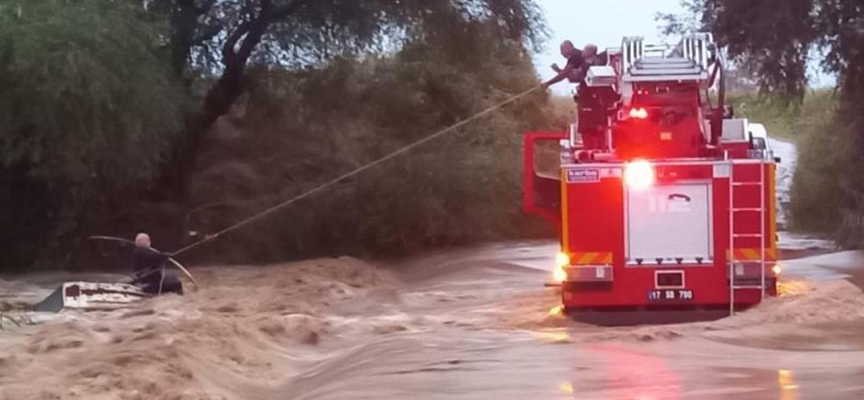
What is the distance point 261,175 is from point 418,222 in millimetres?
3697

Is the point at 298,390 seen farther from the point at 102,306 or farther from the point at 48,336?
the point at 102,306

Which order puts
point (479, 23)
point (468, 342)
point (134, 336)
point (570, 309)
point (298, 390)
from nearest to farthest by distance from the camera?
point (298, 390) < point (468, 342) < point (134, 336) < point (570, 309) < point (479, 23)

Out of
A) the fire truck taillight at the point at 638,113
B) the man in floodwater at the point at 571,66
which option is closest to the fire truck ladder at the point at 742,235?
the fire truck taillight at the point at 638,113

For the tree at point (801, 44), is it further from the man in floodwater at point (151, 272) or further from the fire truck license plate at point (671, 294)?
the fire truck license plate at point (671, 294)

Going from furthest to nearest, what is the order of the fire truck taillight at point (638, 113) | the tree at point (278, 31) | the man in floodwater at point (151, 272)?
the tree at point (278, 31), the man in floodwater at point (151, 272), the fire truck taillight at point (638, 113)

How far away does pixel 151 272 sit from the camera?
20.4 meters

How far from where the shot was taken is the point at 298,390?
12211mm

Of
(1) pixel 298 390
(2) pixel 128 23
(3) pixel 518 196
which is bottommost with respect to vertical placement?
(1) pixel 298 390

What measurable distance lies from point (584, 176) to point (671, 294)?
1.55m

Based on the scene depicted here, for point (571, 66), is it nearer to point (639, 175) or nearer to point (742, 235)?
point (639, 175)

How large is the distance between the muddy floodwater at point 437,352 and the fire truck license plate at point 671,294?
0.81 m

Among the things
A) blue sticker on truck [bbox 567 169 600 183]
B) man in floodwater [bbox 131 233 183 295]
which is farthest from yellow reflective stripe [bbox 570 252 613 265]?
man in floodwater [bbox 131 233 183 295]

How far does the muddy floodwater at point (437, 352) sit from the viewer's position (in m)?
A: 10.5

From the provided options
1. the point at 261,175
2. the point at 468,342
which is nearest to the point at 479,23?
the point at 261,175
